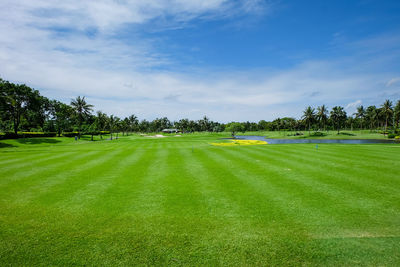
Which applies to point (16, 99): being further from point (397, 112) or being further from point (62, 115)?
point (397, 112)

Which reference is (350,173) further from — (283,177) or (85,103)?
(85,103)

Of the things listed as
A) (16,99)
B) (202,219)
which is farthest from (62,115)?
(202,219)

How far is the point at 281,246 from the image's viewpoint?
17.3 feet

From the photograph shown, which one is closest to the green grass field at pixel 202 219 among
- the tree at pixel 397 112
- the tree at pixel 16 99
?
the tree at pixel 16 99

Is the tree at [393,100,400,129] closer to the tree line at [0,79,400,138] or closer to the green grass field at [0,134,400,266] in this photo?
the tree line at [0,79,400,138]

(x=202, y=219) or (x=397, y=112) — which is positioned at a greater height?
(x=397, y=112)

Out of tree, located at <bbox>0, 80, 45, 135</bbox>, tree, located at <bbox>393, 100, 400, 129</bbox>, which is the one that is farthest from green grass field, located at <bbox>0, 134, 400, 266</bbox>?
tree, located at <bbox>393, 100, 400, 129</bbox>

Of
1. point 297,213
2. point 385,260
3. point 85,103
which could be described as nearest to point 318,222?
point 297,213

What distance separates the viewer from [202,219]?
6.79m

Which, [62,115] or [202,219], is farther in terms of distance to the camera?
[62,115]

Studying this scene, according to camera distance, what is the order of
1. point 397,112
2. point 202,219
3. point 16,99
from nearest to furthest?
point 202,219 → point 16,99 → point 397,112

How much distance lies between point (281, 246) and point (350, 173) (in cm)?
1044

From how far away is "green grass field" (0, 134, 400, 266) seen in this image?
4.98 m

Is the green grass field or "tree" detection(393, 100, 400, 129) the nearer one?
the green grass field
